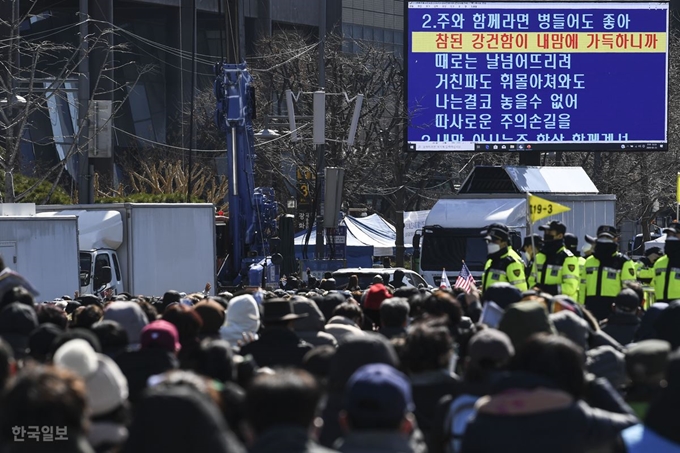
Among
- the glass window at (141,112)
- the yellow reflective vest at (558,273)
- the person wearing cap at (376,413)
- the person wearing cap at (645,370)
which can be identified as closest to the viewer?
the person wearing cap at (376,413)

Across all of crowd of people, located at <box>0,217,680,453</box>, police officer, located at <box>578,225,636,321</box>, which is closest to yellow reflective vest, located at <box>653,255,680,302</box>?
police officer, located at <box>578,225,636,321</box>

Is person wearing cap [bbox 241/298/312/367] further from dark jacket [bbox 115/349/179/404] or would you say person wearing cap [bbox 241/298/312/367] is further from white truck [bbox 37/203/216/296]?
white truck [bbox 37/203/216/296]

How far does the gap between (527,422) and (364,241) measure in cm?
3620

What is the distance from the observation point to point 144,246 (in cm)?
2391

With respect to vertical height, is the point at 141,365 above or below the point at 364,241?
above

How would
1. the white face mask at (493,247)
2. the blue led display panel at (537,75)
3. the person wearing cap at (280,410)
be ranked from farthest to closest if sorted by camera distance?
the blue led display panel at (537,75) → the white face mask at (493,247) → the person wearing cap at (280,410)

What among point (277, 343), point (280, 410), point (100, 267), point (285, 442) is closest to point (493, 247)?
point (277, 343)

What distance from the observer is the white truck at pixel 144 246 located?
2323 cm

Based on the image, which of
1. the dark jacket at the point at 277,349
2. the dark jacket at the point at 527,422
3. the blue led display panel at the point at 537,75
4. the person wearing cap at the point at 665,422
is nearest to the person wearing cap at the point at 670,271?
the dark jacket at the point at 277,349

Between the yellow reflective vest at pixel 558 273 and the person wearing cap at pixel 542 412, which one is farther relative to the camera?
the yellow reflective vest at pixel 558 273

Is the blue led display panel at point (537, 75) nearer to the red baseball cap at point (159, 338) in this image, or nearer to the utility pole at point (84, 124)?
the utility pole at point (84, 124)

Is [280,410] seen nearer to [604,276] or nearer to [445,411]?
[445,411]

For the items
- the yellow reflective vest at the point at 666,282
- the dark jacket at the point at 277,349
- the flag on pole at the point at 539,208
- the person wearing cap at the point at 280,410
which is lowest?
the yellow reflective vest at the point at 666,282

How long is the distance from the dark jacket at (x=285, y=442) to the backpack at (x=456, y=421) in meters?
1.36
